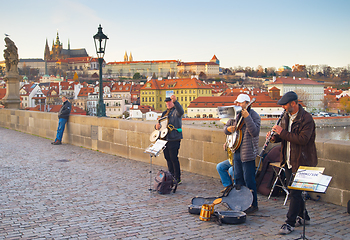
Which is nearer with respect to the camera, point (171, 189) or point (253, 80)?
point (171, 189)

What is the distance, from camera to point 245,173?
4.83 m

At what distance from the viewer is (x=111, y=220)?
448cm

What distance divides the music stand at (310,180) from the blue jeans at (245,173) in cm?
109

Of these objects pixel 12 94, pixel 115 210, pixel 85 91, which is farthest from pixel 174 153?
pixel 85 91

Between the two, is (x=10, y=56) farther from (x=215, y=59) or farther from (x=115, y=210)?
(x=215, y=59)

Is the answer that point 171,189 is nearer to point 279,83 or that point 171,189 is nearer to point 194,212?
point 194,212

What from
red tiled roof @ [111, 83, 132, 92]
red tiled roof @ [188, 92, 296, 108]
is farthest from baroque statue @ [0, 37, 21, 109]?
red tiled roof @ [111, 83, 132, 92]

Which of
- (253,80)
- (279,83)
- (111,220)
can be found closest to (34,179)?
(111,220)

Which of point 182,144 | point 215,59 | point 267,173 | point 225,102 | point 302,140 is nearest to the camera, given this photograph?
point 302,140

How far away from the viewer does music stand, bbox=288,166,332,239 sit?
3451mm

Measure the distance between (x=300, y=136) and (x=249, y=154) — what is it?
0.93 meters

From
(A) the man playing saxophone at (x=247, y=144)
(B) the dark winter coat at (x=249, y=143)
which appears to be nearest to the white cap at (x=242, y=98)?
(A) the man playing saxophone at (x=247, y=144)

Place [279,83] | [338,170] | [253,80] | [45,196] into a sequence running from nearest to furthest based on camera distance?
[338,170] < [45,196] < [279,83] < [253,80]

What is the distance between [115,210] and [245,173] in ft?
5.71
